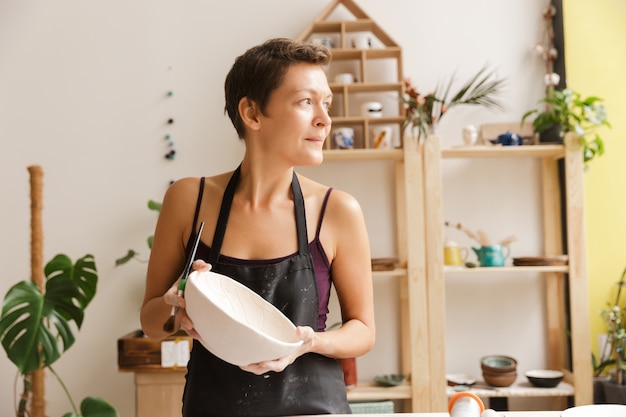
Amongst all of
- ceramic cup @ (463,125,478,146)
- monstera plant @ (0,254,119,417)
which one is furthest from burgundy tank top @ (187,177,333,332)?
ceramic cup @ (463,125,478,146)

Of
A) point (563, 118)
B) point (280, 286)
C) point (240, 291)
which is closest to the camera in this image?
point (240, 291)

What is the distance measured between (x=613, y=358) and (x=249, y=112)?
250 cm

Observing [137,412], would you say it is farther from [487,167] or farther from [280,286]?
[487,167]

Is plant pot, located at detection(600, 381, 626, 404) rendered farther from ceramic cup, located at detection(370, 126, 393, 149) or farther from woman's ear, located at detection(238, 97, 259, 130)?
woman's ear, located at detection(238, 97, 259, 130)

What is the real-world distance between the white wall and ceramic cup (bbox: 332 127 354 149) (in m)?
0.28

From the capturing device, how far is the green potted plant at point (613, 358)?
2.92m

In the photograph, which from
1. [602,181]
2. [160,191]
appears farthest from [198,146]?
[602,181]

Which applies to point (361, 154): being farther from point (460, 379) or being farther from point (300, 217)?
point (300, 217)

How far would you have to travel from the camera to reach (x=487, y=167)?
3.33 meters

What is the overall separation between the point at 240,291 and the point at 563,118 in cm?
231

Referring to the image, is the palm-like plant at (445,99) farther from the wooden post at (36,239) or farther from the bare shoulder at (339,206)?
the wooden post at (36,239)

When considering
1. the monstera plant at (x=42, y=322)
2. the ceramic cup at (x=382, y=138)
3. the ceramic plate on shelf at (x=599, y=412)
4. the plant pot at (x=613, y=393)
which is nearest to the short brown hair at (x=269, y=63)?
the ceramic plate on shelf at (x=599, y=412)

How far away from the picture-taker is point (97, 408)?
2633 millimetres

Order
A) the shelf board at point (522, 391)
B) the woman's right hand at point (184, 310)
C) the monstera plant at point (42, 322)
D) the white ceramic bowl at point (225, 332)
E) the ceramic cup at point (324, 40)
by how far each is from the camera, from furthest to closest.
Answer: the ceramic cup at point (324, 40) → the shelf board at point (522, 391) → the monstera plant at point (42, 322) → the woman's right hand at point (184, 310) → the white ceramic bowl at point (225, 332)
